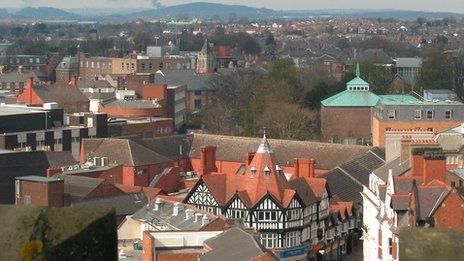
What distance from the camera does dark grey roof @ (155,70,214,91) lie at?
314 ft

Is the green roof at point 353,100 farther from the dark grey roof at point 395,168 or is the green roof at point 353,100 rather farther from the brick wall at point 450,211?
the brick wall at point 450,211

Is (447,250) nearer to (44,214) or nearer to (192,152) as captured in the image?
(44,214)

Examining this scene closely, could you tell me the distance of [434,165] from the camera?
95.2ft

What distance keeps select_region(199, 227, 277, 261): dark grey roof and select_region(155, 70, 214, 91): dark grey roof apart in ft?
224

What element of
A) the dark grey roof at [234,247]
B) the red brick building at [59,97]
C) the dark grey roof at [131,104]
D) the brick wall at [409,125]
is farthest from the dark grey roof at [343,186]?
the red brick building at [59,97]

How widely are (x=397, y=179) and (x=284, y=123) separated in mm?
38390

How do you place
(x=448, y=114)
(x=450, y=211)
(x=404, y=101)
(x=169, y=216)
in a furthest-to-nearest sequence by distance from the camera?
(x=404, y=101) < (x=448, y=114) < (x=169, y=216) < (x=450, y=211)

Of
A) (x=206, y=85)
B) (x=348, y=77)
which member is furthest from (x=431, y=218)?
(x=206, y=85)

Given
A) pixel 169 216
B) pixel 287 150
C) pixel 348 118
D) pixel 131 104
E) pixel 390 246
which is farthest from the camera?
pixel 131 104

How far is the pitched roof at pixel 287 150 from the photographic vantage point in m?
52.7

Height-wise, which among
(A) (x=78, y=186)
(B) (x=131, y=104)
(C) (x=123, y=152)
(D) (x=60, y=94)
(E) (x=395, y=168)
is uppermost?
(E) (x=395, y=168)

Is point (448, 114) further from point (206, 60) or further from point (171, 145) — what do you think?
point (206, 60)

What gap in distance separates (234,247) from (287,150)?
2947 centimetres

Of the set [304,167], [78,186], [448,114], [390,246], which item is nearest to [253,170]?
[78,186]
